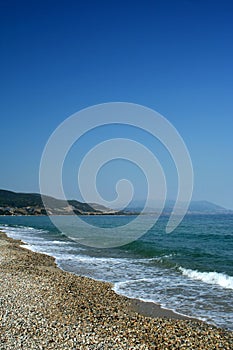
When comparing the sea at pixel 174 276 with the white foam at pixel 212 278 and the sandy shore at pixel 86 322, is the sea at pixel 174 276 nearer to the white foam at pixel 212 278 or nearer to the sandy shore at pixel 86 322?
the white foam at pixel 212 278

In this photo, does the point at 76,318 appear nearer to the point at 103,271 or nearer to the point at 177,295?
the point at 177,295

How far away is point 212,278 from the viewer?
67.3ft

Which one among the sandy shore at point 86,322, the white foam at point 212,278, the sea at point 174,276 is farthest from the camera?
the white foam at point 212,278

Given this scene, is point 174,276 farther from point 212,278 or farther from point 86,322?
point 86,322

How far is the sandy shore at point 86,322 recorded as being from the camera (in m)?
9.66

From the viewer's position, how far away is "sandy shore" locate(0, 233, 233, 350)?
966cm

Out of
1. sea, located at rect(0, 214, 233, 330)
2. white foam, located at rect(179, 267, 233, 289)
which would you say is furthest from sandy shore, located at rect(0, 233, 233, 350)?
white foam, located at rect(179, 267, 233, 289)

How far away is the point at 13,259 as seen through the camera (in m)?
24.6

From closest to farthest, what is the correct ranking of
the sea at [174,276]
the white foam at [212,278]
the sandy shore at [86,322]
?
the sandy shore at [86,322] → the sea at [174,276] → the white foam at [212,278]

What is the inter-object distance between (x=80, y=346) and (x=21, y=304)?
178 inches

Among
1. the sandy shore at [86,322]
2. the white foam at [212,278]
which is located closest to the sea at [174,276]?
the white foam at [212,278]

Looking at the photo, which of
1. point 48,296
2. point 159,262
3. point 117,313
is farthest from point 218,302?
point 159,262

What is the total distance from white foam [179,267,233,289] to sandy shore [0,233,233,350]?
6.40 m

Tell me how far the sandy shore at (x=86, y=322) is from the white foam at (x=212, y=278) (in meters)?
6.40
